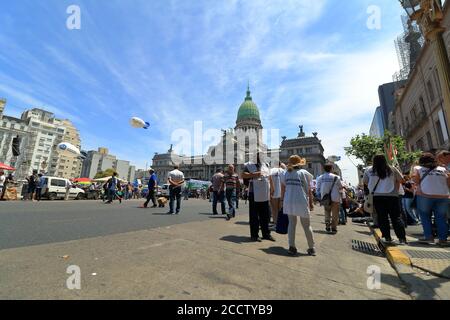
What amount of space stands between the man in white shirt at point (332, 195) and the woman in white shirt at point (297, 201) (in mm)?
2540

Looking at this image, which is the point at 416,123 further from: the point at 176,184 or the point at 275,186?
the point at 176,184

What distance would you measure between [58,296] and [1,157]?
11000cm

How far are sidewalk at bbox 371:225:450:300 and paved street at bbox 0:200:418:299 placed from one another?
151mm

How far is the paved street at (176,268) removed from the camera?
2.08 metres

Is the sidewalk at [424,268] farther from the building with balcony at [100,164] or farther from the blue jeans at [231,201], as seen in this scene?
the building with balcony at [100,164]

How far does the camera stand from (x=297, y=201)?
3.97 m

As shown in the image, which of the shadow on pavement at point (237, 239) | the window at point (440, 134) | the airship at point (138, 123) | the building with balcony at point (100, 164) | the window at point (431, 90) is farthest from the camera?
the building with balcony at point (100, 164)

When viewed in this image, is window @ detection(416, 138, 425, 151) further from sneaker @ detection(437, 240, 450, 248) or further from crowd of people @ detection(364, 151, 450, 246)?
sneaker @ detection(437, 240, 450, 248)

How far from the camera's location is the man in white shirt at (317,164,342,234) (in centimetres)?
627

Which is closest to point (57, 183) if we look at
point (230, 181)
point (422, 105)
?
point (230, 181)

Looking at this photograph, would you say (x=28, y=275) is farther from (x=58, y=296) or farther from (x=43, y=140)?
(x=43, y=140)

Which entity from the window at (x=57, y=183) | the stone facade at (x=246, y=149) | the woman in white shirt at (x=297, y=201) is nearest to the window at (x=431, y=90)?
the woman in white shirt at (x=297, y=201)

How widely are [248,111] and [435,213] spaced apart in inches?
3162
